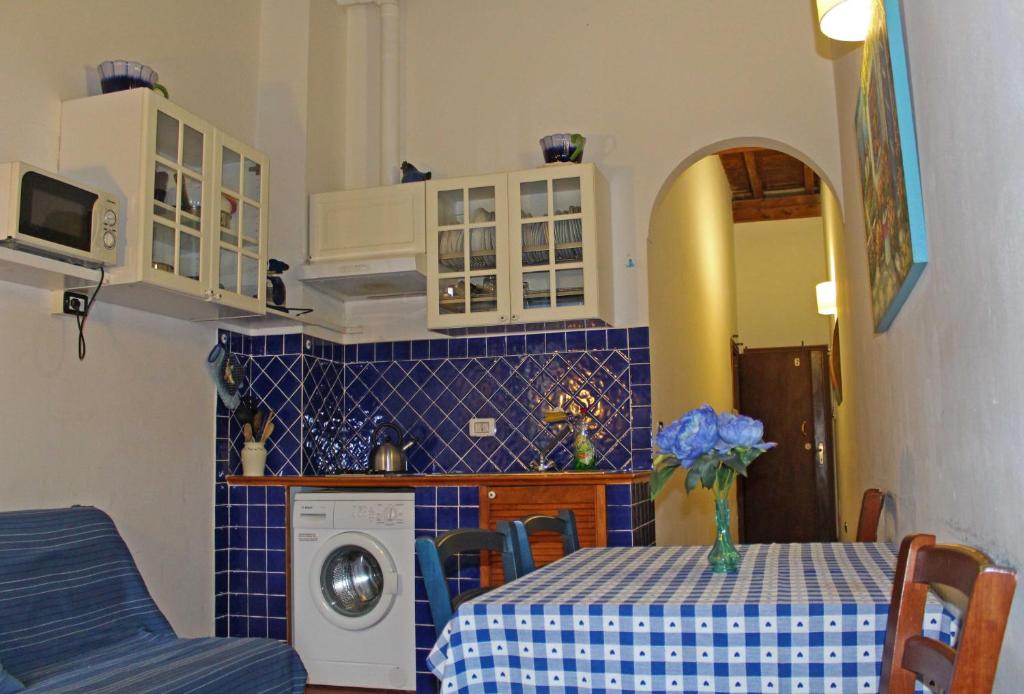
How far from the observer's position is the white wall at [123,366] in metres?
3.33

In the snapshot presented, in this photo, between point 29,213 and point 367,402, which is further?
point 367,402

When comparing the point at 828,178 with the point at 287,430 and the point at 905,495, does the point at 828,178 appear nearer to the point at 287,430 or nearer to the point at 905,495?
the point at 905,495

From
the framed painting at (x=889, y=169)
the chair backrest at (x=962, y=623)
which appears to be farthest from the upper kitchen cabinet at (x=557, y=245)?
the chair backrest at (x=962, y=623)

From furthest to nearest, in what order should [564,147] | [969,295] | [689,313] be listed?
[689,313] < [564,147] < [969,295]

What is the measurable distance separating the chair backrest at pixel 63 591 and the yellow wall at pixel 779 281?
7531 mm

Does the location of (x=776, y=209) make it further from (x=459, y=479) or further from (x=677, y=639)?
(x=677, y=639)

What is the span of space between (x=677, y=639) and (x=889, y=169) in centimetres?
121

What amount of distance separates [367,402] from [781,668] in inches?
141

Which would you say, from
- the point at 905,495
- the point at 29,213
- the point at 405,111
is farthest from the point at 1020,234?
the point at 405,111

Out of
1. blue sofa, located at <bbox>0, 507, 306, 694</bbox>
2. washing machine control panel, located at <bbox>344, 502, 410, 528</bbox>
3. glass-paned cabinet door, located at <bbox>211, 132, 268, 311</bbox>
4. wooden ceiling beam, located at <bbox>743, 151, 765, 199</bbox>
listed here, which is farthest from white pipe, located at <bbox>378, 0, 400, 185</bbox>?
wooden ceiling beam, located at <bbox>743, 151, 765, 199</bbox>

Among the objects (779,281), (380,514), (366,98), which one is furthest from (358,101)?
(779,281)

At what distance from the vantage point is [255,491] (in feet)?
14.4

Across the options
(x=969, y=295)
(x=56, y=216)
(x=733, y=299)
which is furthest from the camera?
(x=733, y=299)

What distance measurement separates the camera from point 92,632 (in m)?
2.90
